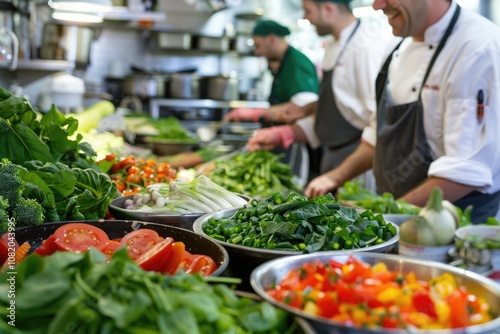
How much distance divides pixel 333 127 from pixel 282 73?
1623 millimetres

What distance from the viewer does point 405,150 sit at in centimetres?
338

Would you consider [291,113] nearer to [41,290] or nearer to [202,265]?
[202,265]

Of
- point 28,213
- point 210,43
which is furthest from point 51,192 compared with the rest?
point 210,43

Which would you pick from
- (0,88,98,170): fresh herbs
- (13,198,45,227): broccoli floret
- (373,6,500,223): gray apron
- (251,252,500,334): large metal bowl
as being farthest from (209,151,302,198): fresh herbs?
(251,252,500,334): large metal bowl

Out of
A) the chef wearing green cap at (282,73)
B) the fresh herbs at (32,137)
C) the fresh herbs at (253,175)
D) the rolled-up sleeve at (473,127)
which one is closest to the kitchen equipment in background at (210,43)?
the chef wearing green cap at (282,73)

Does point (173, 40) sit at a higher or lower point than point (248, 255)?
higher

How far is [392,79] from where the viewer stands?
3.60 meters

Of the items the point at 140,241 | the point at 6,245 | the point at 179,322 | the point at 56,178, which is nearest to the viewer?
the point at 179,322

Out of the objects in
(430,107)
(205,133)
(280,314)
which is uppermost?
(430,107)

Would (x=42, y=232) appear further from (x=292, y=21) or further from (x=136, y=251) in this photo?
(x=292, y=21)

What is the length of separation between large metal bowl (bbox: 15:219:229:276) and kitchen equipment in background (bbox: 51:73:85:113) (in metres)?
4.13

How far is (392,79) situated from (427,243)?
2220mm

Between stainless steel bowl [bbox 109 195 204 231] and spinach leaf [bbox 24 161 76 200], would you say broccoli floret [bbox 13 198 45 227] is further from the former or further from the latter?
stainless steel bowl [bbox 109 195 204 231]

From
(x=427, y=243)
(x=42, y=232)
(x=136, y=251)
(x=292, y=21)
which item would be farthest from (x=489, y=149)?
(x=292, y=21)
